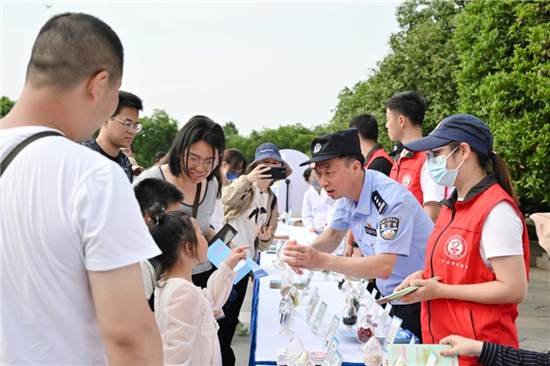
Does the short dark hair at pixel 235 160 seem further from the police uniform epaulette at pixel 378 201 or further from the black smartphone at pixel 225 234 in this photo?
the police uniform epaulette at pixel 378 201

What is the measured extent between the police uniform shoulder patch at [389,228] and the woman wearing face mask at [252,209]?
5.47 feet

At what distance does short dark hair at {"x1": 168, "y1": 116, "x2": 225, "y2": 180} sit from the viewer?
3043 mm

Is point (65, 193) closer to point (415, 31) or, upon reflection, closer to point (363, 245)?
point (363, 245)

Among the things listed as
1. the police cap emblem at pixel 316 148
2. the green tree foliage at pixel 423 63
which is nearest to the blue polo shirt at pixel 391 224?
the police cap emblem at pixel 316 148

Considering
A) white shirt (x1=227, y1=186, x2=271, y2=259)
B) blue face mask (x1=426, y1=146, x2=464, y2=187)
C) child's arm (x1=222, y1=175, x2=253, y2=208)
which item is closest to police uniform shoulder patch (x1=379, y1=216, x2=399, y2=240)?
blue face mask (x1=426, y1=146, x2=464, y2=187)

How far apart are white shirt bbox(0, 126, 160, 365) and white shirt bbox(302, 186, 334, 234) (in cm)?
569

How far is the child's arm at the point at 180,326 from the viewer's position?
1989mm

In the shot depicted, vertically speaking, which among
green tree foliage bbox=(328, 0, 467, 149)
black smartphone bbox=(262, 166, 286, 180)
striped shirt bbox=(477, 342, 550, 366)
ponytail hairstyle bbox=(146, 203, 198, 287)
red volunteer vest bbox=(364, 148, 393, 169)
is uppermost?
green tree foliage bbox=(328, 0, 467, 149)

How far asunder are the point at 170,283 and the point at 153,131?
133 feet

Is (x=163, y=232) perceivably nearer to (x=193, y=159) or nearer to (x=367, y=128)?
(x=193, y=159)

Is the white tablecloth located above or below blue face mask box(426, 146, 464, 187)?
below

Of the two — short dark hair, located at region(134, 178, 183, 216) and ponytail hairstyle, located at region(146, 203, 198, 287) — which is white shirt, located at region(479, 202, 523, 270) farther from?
short dark hair, located at region(134, 178, 183, 216)

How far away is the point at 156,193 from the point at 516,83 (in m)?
6.07

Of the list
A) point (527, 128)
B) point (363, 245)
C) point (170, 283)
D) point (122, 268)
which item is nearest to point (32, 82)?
point (122, 268)
